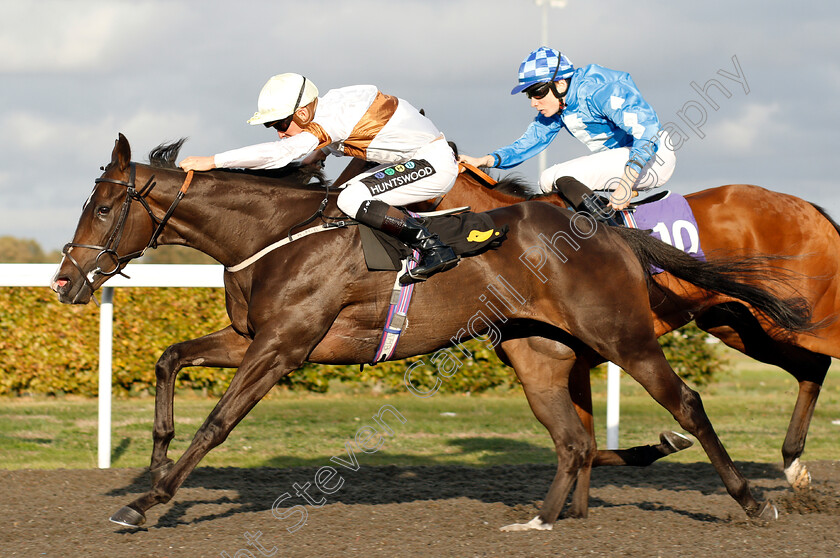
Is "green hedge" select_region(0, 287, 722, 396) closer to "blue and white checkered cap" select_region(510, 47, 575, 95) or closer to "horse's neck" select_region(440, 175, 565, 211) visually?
"horse's neck" select_region(440, 175, 565, 211)

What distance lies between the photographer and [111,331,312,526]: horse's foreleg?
11.6 feet

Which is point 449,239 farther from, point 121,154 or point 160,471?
point 160,471

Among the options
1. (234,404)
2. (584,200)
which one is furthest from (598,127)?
(234,404)

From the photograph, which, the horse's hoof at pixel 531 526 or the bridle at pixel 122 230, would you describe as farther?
the horse's hoof at pixel 531 526

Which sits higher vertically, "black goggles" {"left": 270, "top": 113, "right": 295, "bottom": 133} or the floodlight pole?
"black goggles" {"left": 270, "top": 113, "right": 295, "bottom": 133}

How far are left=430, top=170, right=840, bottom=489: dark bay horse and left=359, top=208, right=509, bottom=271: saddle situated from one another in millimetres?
528

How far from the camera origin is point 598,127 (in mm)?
4738

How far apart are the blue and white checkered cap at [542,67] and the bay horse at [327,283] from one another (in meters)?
0.78

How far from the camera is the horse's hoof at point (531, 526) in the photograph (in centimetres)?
402

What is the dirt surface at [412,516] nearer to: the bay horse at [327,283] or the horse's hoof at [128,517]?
the horse's hoof at [128,517]

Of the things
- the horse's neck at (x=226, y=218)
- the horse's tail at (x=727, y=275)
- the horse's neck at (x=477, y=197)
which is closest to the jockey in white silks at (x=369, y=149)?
the horse's neck at (x=226, y=218)

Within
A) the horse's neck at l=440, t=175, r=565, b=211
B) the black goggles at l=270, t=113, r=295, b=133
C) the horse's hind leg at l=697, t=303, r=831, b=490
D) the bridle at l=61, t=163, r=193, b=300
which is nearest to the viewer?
the bridle at l=61, t=163, r=193, b=300

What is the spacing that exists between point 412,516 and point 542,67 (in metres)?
2.27

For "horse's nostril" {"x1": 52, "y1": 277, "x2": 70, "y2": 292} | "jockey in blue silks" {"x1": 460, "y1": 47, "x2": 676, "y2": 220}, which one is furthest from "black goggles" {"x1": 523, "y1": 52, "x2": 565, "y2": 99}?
"horse's nostril" {"x1": 52, "y1": 277, "x2": 70, "y2": 292}
